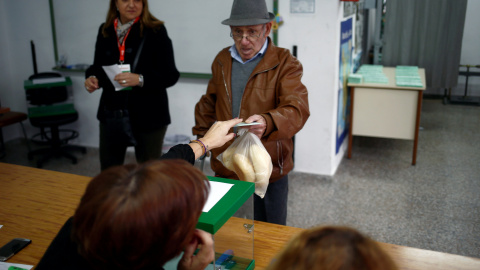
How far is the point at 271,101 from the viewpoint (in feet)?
6.87

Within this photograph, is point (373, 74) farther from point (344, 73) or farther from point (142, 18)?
point (142, 18)

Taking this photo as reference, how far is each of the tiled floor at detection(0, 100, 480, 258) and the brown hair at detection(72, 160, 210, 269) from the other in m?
1.85

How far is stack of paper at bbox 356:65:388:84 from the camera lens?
4.34m

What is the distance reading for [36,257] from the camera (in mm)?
1561

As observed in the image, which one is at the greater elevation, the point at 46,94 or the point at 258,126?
the point at 258,126

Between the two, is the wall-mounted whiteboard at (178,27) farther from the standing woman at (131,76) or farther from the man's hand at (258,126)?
the man's hand at (258,126)

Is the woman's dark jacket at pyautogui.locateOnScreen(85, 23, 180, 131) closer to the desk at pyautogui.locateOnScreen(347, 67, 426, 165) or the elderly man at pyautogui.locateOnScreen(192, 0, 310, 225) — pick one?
the elderly man at pyautogui.locateOnScreen(192, 0, 310, 225)

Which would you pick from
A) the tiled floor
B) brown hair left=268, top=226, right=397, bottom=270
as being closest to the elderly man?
the tiled floor

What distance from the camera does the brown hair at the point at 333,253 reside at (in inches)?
27.9

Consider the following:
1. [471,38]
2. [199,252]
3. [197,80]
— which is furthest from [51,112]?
[471,38]

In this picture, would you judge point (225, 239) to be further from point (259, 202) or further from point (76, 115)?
point (76, 115)

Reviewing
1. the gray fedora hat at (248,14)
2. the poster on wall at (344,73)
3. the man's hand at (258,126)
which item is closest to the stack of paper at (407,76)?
the poster on wall at (344,73)

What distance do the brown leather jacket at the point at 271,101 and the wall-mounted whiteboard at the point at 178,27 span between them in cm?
186

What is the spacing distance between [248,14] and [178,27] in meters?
2.27
